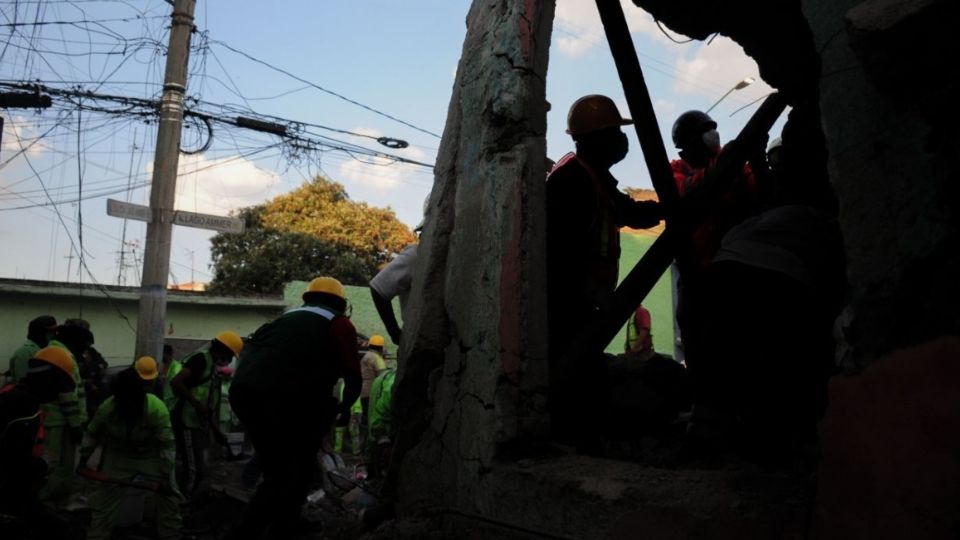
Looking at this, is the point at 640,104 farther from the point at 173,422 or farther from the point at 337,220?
the point at 337,220

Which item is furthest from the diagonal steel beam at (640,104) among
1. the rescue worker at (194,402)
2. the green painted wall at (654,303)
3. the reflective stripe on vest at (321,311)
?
the green painted wall at (654,303)

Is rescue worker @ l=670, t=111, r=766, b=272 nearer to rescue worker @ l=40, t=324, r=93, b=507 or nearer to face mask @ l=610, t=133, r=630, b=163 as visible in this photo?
face mask @ l=610, t=133, r=630, b=163

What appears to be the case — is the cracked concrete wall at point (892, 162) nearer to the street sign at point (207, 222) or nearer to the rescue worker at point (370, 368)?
the rescue worker at point (370, 368)

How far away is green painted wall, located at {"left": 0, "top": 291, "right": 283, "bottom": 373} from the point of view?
61.9 feet

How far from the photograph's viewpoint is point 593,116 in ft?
12.6

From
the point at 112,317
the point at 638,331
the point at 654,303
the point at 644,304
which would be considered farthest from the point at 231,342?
the point at 654,303

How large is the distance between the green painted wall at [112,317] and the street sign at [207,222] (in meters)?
6.85

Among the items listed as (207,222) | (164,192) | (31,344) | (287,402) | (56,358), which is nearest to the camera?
(287,402)

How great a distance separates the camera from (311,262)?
27250mm

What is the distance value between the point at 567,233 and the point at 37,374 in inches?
157

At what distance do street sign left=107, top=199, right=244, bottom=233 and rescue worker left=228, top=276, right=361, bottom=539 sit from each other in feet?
22.7

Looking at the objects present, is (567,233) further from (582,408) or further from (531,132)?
(582,408)

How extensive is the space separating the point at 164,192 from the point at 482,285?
9093mm

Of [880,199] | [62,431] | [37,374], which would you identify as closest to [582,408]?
[880,199]
